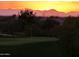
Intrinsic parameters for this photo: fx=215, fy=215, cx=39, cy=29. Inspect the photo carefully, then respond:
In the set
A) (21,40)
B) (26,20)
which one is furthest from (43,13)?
(21,40)

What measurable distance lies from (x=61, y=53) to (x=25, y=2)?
1.00m

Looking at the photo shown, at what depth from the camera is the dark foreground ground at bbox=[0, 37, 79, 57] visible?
3379 mm

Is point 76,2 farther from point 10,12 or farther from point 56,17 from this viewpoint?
point 10,12

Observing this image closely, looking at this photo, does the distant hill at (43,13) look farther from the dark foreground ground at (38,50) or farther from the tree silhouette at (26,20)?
the dark foreground ground at (38,50)

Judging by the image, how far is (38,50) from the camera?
3404 millimetres

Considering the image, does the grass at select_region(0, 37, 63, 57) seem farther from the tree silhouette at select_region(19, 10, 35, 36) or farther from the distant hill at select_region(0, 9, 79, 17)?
the distant hill at select_region(0, 9, 79, 17)

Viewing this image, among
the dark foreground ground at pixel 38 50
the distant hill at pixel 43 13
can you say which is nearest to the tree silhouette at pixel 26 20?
the distant hill at pixel 43 13

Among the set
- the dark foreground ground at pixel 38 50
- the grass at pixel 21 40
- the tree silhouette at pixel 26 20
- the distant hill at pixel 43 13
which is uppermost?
the distant hill at pixel 43 13

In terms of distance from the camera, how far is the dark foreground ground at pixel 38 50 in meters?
3.38

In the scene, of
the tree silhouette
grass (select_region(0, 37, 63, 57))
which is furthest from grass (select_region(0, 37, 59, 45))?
the tree silhouette

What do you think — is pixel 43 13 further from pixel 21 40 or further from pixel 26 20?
pixel 21 40

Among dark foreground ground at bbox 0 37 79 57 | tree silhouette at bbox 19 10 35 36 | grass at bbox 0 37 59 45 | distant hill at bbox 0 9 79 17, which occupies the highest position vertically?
distant hill at bbox 0 9 79 17

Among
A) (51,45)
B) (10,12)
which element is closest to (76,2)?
(51,45)

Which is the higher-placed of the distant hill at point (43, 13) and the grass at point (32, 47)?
the distant hill at point (43, 13)
